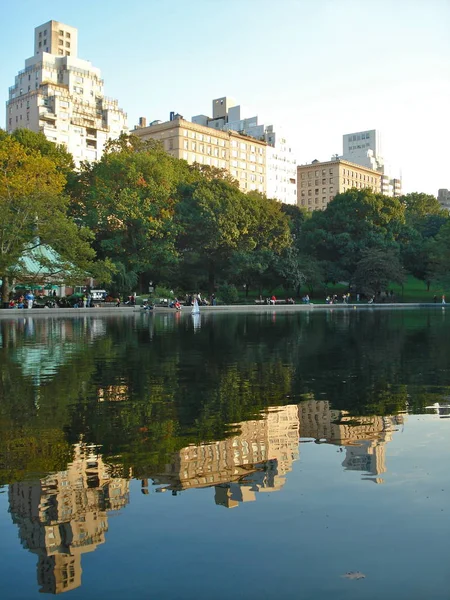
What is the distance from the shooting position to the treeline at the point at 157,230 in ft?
167

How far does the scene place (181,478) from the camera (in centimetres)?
660

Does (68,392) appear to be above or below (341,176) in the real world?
below

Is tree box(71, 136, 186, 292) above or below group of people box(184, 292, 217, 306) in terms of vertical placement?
above

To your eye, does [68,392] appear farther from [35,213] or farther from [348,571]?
[35,213]

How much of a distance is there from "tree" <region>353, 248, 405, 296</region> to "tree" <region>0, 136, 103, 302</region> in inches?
1572

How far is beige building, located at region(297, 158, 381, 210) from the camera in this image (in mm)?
174250

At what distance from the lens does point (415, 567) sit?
4.57m

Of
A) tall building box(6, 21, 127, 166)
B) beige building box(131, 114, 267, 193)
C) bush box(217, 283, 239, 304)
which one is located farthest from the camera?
beige building box(131, 114, 267, 193)

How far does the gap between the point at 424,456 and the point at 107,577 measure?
444 cm

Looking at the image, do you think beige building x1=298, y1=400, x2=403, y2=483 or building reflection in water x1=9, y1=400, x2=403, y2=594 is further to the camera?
beige building x1=298, y1=400, x2=403, y2=483

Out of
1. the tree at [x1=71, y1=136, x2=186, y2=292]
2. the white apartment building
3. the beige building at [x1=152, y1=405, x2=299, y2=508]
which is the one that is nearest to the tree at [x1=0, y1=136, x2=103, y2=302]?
the tree at [x1=71, y1=136, x2=186, y2=292]

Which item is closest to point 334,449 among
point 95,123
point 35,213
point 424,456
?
point 424,456

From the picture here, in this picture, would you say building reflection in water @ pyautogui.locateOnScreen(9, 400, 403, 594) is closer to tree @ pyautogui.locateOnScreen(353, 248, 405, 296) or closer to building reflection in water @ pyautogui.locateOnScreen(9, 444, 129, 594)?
building reflection in water @ pyautogui.locateOnScreen(9, 444, 129, 594)

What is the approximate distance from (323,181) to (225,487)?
575 feet
